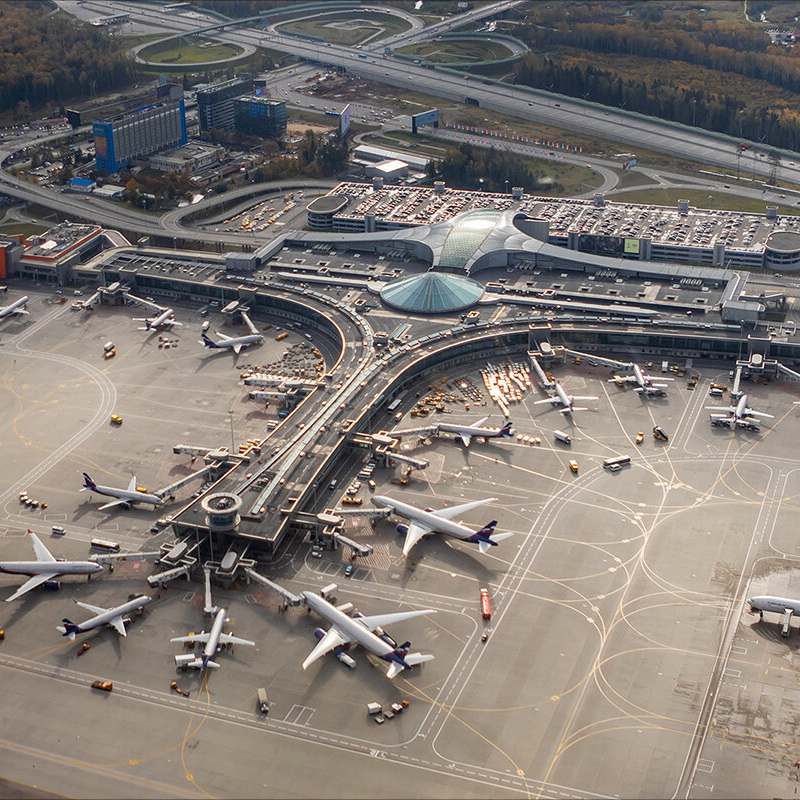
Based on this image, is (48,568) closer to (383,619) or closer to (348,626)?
(348,626)

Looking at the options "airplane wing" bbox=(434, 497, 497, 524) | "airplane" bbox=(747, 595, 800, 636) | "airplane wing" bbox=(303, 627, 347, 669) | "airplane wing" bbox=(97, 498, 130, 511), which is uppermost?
"airplane" bbox=(747, 595, 800, 636)

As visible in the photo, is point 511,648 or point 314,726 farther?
point 511,648

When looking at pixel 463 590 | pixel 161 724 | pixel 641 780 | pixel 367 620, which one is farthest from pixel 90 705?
pixel 641 780

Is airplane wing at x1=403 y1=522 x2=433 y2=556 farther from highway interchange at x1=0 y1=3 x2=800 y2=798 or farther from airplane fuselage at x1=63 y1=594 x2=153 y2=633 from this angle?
airplane fuselage at x1=63 y1=594 x2=153 y2=633

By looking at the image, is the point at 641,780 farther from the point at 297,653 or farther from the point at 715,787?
the point at 297,653

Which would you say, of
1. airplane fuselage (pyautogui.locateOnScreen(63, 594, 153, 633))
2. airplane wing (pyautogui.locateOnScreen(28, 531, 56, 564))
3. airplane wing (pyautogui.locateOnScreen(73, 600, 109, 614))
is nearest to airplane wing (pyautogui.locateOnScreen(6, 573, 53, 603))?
airplane wing (pyautogui.locateOnScreen(28, 531, 56, 564))

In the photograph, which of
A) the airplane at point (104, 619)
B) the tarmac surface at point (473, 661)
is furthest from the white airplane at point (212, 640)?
the airplane at point (104, 619)
